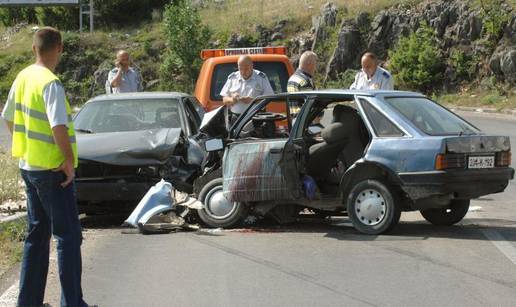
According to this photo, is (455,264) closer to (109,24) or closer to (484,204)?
(484,204)

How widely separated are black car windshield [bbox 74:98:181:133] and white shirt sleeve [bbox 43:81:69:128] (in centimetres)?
547

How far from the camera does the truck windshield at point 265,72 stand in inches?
549

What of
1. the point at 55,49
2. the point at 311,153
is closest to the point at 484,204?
the point at 311,153

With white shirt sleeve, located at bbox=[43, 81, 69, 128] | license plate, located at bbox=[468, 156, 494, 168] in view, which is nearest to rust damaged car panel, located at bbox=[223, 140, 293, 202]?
license plate, located at bbox=[468, 156, 494, 168]

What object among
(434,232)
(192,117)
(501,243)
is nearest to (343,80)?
(192,117)

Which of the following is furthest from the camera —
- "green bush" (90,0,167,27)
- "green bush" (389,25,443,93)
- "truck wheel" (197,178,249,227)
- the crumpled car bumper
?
"green bush" (90,0,167,27)

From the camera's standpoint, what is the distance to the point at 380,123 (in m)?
8.80

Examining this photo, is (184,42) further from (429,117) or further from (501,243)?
(501,243)

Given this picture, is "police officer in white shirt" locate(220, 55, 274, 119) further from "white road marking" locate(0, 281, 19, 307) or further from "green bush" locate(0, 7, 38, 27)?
"green bush" locate(0, 7, 38, 27)

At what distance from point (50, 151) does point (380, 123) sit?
430cm

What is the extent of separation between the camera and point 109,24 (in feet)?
204

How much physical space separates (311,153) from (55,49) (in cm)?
423

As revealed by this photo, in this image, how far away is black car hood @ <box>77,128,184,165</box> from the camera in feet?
31.3

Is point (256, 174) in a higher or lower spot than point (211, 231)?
higher
